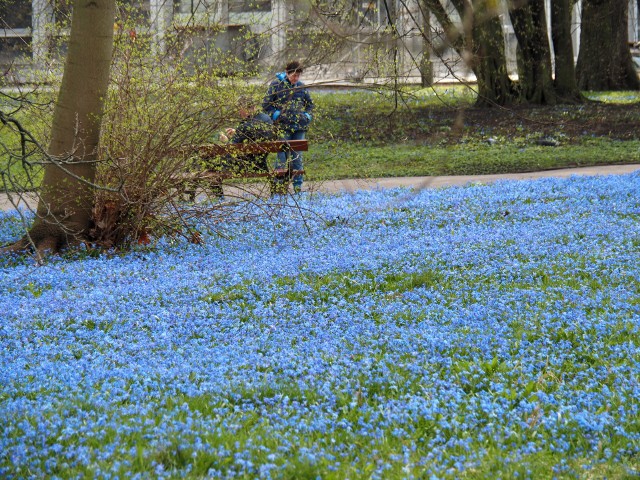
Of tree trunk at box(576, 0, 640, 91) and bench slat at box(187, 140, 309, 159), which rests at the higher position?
tree trunk at box(576, 0, 640, 91)

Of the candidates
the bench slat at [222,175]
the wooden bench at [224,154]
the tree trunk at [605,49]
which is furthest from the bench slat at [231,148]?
the tree trunk at [605,49]

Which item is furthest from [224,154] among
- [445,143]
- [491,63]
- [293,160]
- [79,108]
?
[491,63]

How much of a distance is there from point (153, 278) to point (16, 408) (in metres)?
3.20

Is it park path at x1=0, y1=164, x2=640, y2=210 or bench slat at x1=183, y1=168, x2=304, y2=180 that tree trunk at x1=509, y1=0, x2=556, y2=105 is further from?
bench slat at x1=183, y1=168, x2=304, y2=180

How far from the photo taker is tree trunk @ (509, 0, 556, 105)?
22.0 m

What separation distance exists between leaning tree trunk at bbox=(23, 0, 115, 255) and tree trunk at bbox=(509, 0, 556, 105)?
15346 mm

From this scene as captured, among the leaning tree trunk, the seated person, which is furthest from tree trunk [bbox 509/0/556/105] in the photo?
the leaning tree trunk

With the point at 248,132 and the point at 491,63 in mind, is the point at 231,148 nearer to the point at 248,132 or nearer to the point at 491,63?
the point at 248,132

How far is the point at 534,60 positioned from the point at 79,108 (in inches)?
652

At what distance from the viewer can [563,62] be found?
A: 23312 millimetres

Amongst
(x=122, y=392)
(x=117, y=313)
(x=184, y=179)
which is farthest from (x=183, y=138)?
(x=122, y=392)

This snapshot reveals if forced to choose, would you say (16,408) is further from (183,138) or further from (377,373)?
(183,138)

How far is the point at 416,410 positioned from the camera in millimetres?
4023

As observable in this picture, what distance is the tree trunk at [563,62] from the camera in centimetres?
2312
